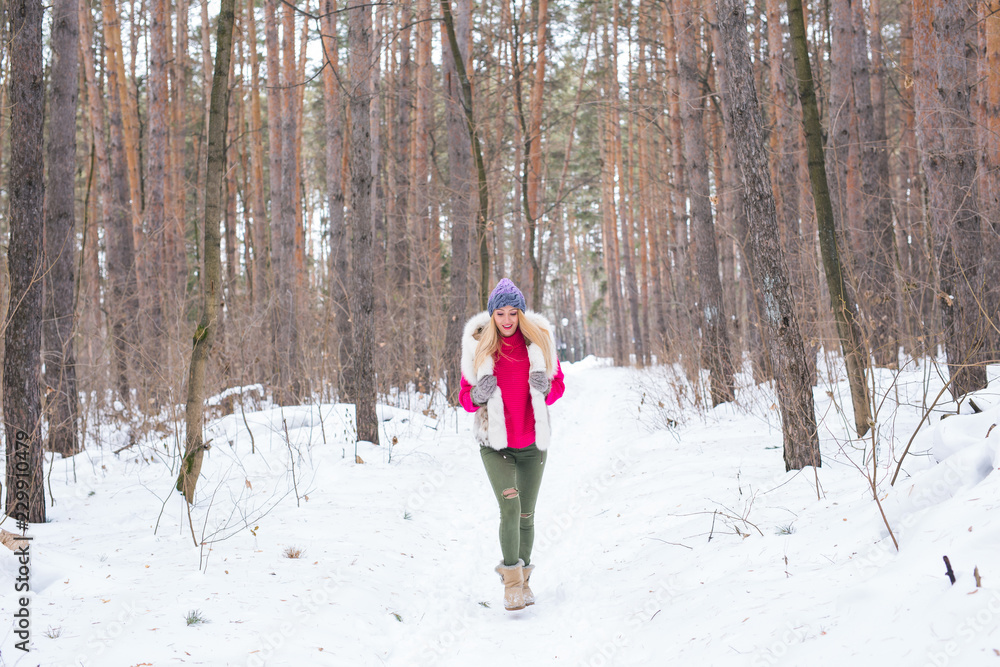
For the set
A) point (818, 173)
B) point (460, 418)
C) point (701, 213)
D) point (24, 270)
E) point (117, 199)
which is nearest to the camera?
point (24, 270)

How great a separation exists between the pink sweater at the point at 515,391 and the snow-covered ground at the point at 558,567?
99 cm

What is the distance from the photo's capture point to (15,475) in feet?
13.1

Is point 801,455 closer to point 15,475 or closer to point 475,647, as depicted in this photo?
point 475,647

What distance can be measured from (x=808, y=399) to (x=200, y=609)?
13.4 ft

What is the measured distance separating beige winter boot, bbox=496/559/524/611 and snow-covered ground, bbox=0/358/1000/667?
0.24 feet

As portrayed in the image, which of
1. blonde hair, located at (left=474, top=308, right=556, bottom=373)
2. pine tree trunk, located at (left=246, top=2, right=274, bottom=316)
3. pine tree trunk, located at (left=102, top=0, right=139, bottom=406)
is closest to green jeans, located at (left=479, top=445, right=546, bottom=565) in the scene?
blonde hair, located at (left=474, top=308, right=556, bottom=373)

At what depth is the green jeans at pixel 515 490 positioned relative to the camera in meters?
3.52

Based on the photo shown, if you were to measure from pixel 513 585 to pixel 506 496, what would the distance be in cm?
49

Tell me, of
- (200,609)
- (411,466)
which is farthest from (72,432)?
(200,609)

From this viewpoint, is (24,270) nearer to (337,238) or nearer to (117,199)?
(337,238)

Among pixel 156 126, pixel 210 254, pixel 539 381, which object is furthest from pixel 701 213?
pixel 156 126

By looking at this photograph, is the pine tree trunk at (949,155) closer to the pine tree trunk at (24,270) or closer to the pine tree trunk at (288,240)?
the pine tree trunk at (24,270)

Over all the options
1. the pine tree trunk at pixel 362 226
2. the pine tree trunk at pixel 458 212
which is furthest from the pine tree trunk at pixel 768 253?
the pine tree trunk at pixel 458 212

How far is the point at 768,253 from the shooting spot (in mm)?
4590
